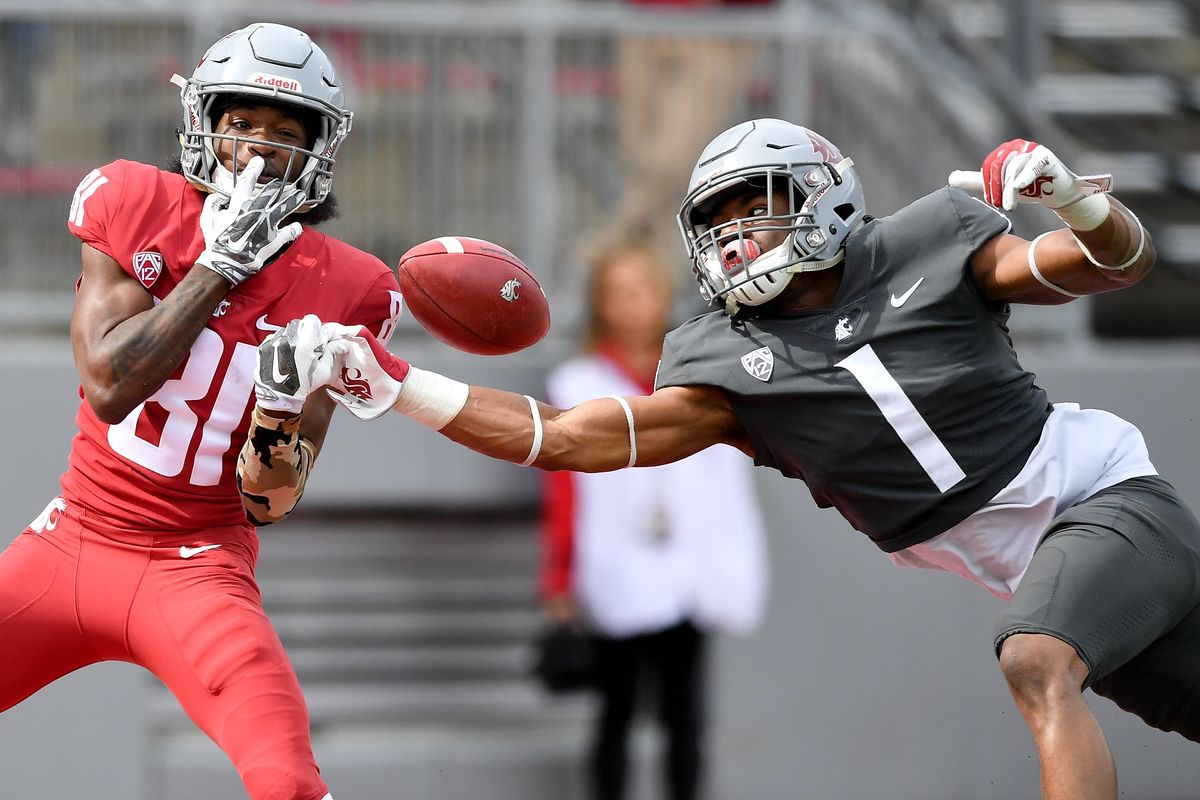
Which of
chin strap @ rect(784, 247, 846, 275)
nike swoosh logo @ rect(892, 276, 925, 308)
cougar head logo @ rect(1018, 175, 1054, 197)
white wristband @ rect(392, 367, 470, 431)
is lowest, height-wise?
white wristband @ rect(392, 367, 470, 431)

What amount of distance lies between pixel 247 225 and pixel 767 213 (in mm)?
1199

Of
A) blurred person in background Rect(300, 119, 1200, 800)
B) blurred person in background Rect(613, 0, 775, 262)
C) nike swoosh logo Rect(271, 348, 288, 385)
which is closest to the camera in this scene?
nike swoosh logo Rect(271, 348, 288, 385)

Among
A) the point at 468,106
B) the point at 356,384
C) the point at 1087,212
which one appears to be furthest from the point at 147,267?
the point at 468,106

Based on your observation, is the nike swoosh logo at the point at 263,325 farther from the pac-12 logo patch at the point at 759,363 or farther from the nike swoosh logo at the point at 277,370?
the pac-12 logo patch at the point at 759,363

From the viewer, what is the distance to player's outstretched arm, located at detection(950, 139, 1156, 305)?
3717 mm

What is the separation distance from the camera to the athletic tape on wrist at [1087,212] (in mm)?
3750

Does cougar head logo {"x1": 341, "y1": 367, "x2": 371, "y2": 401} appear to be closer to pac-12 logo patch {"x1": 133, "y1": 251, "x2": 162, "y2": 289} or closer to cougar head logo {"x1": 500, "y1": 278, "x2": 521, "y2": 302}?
cougar head logo {"x1": 500, "y1": 278, "x2": 521, "y2": 302}

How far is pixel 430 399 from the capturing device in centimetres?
378

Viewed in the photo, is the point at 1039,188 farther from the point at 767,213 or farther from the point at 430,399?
the point at 430,399

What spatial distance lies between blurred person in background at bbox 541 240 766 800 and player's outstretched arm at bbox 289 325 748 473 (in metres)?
1.71

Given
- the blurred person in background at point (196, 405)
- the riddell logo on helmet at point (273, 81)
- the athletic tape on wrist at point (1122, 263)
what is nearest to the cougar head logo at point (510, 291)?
the blurred person in background at point (196, 405)

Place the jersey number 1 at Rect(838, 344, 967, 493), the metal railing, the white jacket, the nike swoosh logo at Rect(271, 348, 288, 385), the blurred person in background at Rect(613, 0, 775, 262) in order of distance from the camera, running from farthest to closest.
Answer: the blurred person in background at Rect(613, 0, 775, 262) → the metal railing → the white jacket → the jersey number 1 at Rect(838, 344, 967, 493) → the nike swoosh logo at Rect(271, 348, 288, 385)

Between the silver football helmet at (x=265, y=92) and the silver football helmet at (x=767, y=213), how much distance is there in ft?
2.87

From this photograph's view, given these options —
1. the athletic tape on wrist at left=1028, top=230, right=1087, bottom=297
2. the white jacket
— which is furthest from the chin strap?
the white jacket
